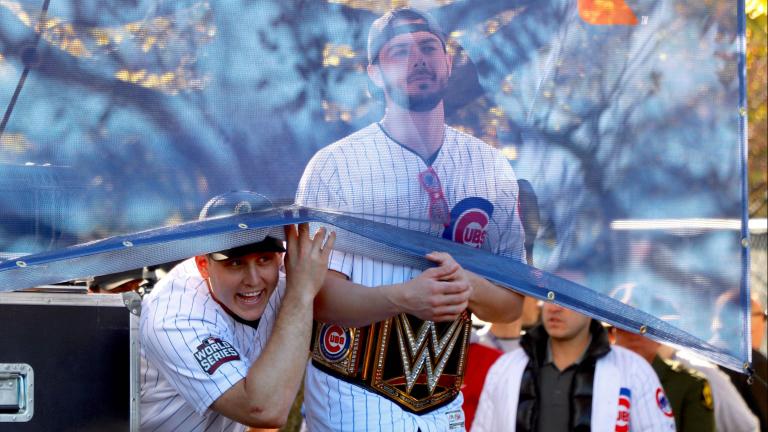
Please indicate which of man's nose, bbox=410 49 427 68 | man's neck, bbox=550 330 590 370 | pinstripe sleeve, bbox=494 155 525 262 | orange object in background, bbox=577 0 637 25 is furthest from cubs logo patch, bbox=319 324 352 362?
man's neck, bbox=550 330 590 370

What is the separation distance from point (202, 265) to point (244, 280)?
0.17m

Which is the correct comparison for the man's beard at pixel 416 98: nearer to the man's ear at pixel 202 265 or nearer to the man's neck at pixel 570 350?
the man's ear at pixel 202 265

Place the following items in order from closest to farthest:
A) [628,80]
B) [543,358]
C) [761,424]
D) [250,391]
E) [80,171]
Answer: [80,171] → [250,391] → [628,80] → [543,358] → [761,424]

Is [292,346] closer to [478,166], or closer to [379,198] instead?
[379,198]

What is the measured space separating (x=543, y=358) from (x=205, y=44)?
2707mm

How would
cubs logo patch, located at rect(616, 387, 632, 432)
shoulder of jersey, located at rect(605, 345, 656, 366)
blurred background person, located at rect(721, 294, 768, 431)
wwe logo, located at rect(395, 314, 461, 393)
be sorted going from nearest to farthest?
1. wwe logo, located at rect(395, 314, 461, 393)
2. cubs logo patch, located at rect(616, 387, 632, 432)
3. shoulder of jersey, located at rect(605, 345, 656, 366)
4. blurred background person, located at rect(721, 294, 768, 431)

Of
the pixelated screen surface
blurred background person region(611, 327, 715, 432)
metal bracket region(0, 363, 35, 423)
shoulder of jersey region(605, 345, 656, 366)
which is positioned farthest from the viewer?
blurred background person region(611, 327, 715, 432)

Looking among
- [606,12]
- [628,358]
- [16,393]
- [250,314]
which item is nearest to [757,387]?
[628,358]

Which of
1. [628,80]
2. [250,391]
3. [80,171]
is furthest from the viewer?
[628,80]

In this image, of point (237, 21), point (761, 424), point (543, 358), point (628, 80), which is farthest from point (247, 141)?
point (761, 424)

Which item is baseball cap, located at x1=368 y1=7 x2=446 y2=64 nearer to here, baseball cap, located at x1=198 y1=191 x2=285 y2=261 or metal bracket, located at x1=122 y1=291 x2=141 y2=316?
baseball cap, located at x1=198 y1=191 x2=285 y2=261

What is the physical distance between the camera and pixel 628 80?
10.0 feet

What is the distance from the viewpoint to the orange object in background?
9.96ft

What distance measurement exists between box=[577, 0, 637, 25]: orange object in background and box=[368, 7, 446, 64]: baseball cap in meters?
0.49
